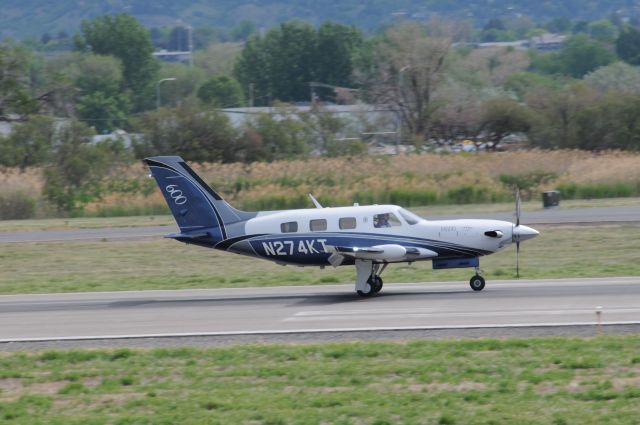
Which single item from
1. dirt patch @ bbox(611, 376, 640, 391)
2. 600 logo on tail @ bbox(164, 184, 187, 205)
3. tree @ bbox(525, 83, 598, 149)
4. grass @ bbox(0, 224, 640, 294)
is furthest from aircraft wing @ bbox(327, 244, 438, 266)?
tree @ bbox(525, 83, 598, 149)

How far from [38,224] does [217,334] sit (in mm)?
28416

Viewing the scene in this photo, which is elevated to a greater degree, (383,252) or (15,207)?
(15,207)

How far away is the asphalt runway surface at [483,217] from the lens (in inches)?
1439

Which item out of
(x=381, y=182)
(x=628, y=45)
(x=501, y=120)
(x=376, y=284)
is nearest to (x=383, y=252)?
(x=376, y=284)

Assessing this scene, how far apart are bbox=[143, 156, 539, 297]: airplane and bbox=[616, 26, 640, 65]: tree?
6076 inches

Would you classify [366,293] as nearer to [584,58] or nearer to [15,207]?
[15,207]

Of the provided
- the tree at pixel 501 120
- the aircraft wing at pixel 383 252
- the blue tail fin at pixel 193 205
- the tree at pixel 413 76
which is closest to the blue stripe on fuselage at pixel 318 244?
the aircraft wing at pixel 383 252

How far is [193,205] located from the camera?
75.4 feet

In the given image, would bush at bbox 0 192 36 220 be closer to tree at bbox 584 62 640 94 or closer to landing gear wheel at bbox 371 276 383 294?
landing gear wheel at bbox 371 276 383 294

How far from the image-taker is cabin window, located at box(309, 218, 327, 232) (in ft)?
72.3

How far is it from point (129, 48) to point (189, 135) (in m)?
91.4

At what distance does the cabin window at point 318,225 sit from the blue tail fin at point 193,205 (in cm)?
150

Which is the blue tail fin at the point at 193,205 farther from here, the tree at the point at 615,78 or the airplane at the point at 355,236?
the tree at the point at 615,78

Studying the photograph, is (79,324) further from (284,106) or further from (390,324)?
(284,106)
